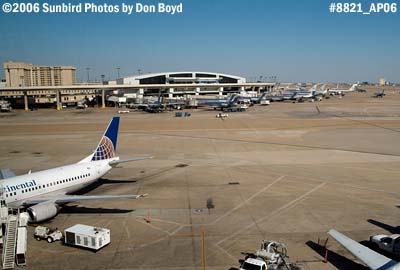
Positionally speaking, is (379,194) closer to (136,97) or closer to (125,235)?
(125,235)

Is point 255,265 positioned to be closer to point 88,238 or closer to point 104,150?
point 88,238

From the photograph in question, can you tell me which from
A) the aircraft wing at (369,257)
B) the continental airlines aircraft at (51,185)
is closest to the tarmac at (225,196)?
the aircraft wing at (369,257)

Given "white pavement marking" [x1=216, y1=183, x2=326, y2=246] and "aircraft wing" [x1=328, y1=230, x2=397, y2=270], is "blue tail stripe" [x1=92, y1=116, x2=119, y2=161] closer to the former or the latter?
"white pavement marking" [x1=216, y1=183, x2=326, y2=246]

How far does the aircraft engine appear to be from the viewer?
26484mm

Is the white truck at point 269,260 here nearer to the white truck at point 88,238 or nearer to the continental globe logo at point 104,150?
the white truck at point 88,238

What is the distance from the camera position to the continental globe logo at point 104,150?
35469mm

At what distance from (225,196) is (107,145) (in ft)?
43.2

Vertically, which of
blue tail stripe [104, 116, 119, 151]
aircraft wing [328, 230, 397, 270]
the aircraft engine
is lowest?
aircraft wing [328, 230, 397, 270]

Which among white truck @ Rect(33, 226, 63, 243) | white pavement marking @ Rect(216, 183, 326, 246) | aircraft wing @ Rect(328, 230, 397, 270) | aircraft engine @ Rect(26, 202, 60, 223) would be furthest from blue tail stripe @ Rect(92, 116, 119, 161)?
aircraft wing @ Rect(328, 230, 397, 270)

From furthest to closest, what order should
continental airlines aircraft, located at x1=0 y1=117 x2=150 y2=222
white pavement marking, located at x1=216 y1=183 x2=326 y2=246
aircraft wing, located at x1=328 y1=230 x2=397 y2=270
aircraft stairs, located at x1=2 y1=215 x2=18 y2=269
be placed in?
1. continental airlines aircraft, located at x1=0 y1=117 x2=150 y2=222
2. white pavement marking, located at x1=216 y1=183 x2=326 y2=246
3. aircraft stairs, located at x1=2 y1=215 x2=18 y2=269
4. aircraft wing, located at x1=328 y1=230 x2=397 y2=270

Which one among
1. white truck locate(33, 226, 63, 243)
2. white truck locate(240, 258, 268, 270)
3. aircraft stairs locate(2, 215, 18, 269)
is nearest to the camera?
white truck locate(240, 258, 268, 270)

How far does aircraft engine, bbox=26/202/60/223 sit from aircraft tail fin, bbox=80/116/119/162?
840cm

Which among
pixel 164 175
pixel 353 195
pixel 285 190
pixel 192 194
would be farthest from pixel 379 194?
pixel 164 175

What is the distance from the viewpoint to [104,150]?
117ft
